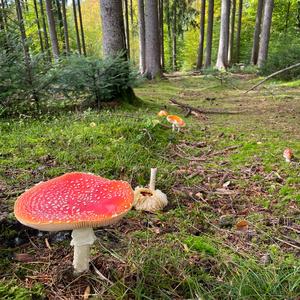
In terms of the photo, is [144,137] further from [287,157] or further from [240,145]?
[287,157]

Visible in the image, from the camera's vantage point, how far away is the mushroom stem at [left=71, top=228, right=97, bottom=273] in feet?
6.23

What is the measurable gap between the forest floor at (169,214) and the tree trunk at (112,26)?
6.27 feet

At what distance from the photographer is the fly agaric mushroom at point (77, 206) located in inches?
67.3

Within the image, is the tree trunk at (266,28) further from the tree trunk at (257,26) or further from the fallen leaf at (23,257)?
the fallen leaf at (23,257)

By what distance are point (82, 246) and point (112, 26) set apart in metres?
5.98

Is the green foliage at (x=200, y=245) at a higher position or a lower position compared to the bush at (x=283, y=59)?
higher

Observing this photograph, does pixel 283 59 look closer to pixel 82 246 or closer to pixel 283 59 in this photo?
pixel 283 59

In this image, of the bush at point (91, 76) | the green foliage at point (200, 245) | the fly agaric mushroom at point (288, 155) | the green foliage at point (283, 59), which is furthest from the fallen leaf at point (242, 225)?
the green foliage at point (283, 59)

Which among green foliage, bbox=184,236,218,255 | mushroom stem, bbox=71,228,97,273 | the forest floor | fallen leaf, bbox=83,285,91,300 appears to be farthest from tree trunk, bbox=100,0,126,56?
fallen leaf, bbox=83,285,91,300

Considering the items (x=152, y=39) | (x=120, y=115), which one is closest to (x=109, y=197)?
(x=120, y=115)

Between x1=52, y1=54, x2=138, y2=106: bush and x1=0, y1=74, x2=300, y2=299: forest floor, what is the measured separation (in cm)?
71

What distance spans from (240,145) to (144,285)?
3.39 metres

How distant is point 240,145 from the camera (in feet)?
16.1

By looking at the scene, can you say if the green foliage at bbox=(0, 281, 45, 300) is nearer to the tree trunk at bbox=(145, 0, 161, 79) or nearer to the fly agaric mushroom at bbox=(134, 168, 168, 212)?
the fly agaric mushroom at bbox=(134, 168, 168, 212)
